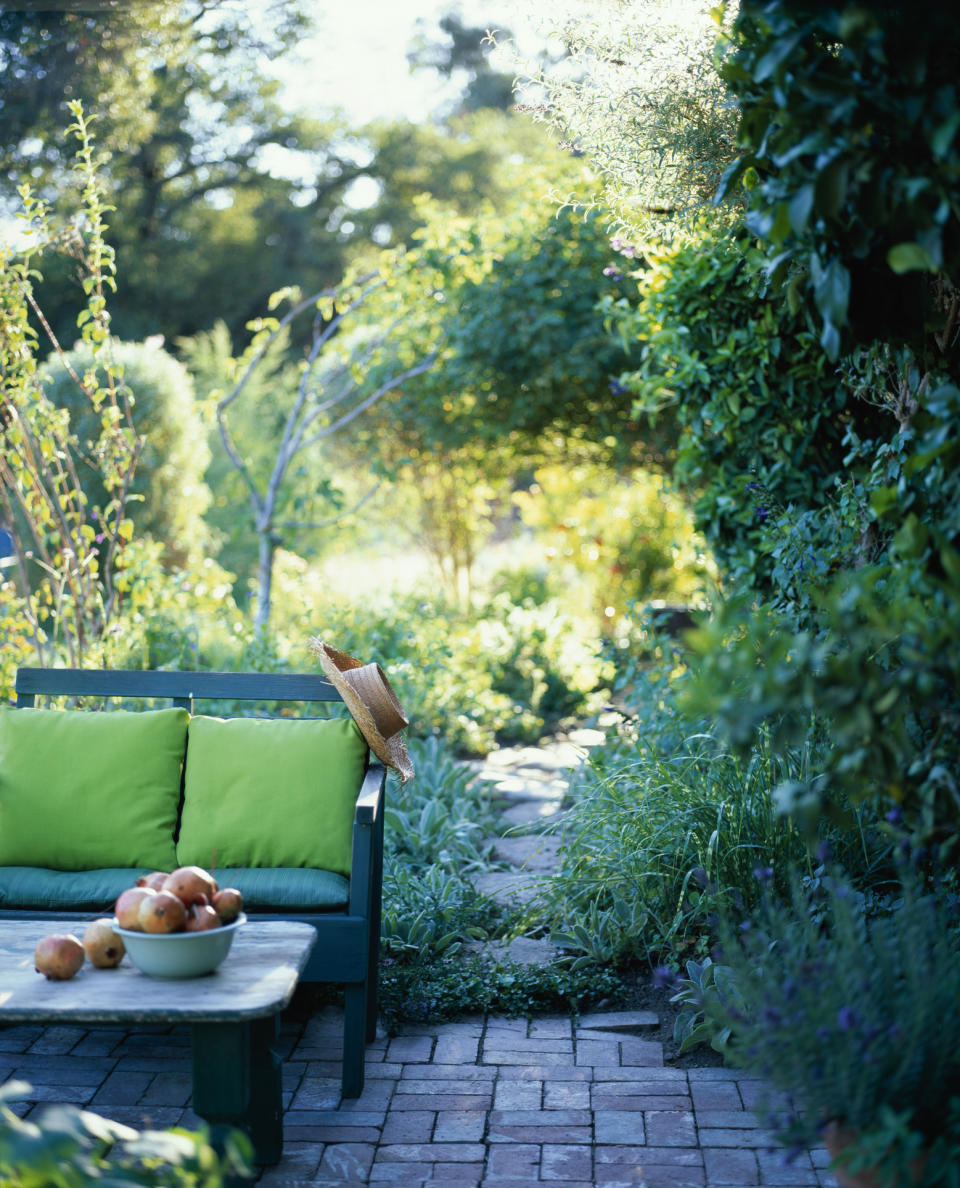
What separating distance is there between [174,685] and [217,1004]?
149cm

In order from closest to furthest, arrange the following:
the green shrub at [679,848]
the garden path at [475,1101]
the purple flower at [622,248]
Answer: the garden path at [475,1101] → the green shrub at [679,848] → the purple flower at [622,248]

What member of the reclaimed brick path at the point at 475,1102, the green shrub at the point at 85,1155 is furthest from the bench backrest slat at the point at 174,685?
the green shrub at the point at 85,1155

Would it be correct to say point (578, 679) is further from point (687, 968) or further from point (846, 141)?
point (846, 141)

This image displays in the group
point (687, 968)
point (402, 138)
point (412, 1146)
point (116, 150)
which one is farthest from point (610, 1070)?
point (402, 138)

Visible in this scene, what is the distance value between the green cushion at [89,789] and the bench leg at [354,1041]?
64 centimetres

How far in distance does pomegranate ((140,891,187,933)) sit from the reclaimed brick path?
24.7 inches

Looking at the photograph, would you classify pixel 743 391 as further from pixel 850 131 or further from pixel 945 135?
pixel 945 135

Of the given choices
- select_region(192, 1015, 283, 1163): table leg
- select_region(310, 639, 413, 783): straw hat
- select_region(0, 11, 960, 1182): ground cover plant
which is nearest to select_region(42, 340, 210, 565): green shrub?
select_region(0, 11, 960, 1182): ground cover plant

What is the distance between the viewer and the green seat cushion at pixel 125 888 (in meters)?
2.80

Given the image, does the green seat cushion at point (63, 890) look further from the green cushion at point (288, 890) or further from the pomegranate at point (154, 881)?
the pomegranate at point (154, 881)

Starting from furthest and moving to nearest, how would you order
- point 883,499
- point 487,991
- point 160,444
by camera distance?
point 160,444 → point 487,991 → point 883,499

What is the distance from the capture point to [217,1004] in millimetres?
1963

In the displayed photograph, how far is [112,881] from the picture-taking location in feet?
9.43

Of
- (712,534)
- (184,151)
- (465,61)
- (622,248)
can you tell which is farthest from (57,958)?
(465,61)
